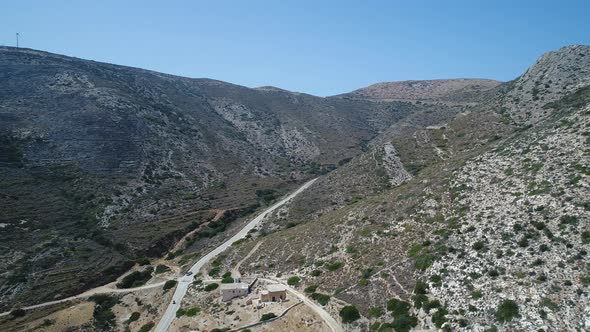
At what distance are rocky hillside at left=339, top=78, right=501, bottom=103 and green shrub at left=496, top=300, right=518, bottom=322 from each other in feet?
400

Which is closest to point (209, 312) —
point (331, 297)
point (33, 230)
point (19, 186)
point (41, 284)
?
point (331, 297)

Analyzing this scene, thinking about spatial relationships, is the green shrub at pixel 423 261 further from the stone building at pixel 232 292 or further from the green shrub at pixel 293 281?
the stone building at pixel 232 292

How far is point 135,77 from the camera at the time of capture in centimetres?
13200

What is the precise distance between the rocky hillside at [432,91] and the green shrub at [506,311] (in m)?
122

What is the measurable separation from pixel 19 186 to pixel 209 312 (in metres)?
45.0

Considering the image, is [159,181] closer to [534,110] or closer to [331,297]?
[331,297]

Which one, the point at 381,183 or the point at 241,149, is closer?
the point at 381,183

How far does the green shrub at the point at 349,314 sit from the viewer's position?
→ 33562mm

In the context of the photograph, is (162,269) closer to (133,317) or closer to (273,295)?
(133,317)

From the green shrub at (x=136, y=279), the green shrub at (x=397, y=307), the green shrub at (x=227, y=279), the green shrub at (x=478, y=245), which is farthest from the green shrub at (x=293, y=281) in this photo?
the green shrub at (x=136, y=279)

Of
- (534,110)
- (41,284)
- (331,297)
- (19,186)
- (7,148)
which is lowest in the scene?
(41,284)

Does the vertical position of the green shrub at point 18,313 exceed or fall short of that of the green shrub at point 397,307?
it falls short

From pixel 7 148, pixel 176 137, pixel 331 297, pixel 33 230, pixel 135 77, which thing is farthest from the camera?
pixel 135 77

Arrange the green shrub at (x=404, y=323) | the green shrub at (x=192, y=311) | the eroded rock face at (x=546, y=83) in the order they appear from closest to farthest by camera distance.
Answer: the green shrub at (x=404, y=323)
the green shrub at (x=192, y=311)
the eroded rock face at (x=546, y=83)
